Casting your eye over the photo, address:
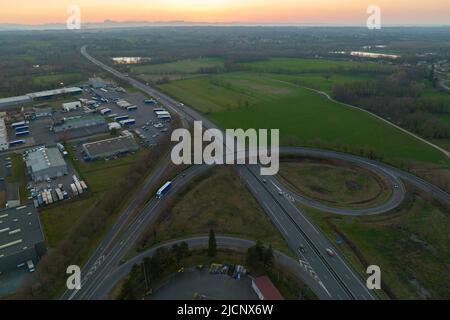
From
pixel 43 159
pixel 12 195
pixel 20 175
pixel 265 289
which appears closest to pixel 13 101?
pixel 43 159

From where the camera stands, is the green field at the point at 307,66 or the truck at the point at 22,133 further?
the green field at the point at 307,66

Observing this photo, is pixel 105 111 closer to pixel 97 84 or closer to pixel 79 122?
pixel 79 122

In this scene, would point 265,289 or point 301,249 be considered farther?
point 301,249

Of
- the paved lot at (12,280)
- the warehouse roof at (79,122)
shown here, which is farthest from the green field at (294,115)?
the paved lot at (12,280)

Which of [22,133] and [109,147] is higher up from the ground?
[22,133]

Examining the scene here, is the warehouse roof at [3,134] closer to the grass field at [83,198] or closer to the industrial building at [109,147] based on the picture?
the industrial building at [109,147]
